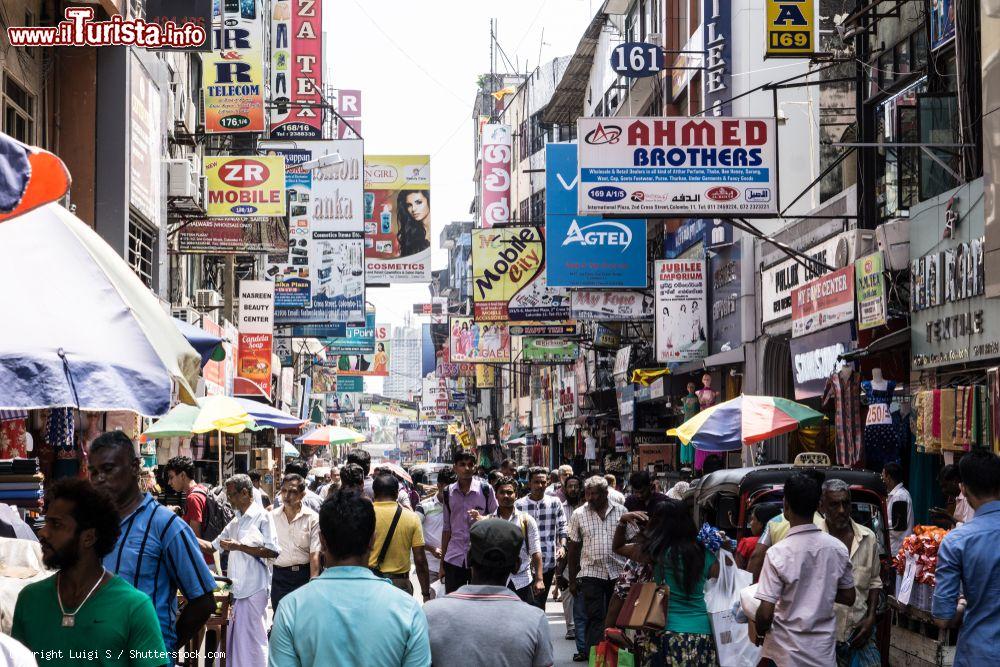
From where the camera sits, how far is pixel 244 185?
1016 inches

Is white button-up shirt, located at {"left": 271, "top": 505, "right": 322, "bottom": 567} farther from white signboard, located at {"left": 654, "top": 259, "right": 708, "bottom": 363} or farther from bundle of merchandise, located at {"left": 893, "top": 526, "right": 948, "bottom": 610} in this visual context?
white signboard, located at {"left": 654, "top": 259, "right": 708, "bottom": 363}

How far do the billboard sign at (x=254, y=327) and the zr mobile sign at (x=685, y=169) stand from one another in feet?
50.3

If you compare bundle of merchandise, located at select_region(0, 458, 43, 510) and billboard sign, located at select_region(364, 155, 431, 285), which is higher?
billboard sign, located at select_region(364, 155, 431, 285)

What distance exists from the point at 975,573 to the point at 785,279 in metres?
15.0

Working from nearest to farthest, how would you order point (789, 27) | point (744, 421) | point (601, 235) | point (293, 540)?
1. point (293, 540)
2. point (744, 421)
3. point (789, 27)
4. point (601, 235)

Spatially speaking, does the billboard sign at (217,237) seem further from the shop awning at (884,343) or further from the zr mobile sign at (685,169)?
the shop awning at (884,343)

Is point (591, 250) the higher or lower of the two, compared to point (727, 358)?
higher

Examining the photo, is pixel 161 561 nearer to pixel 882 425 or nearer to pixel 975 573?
pixel 975 573

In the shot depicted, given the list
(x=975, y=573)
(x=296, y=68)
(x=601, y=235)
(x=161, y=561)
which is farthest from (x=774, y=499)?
(x=296, y=68)

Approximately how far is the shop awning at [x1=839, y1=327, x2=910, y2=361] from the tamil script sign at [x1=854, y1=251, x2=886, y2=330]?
20 cm

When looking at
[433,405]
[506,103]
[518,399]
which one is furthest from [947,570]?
[433,405]

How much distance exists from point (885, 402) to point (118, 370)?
40.4 ft

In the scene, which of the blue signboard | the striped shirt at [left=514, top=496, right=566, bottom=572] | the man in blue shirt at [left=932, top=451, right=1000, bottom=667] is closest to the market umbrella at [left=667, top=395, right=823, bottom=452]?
the striped shirt at [left=514, top=496, right=566, bottom=572]

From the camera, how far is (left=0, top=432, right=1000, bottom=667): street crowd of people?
4.78 meters
